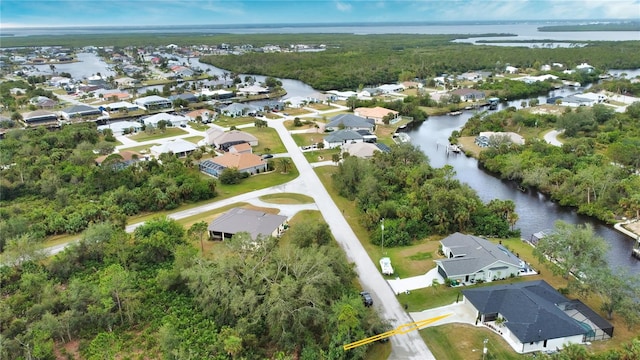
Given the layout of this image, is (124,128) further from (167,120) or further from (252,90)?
(252,90)

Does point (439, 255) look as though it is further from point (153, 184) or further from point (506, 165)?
point (153, 184)

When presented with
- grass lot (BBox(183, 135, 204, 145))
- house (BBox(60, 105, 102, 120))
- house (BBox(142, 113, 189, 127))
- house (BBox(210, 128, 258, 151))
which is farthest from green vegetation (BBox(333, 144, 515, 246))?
house (BBox(60, 105, 102, 120))

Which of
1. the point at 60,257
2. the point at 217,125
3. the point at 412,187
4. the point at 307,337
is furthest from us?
the point at 217,125

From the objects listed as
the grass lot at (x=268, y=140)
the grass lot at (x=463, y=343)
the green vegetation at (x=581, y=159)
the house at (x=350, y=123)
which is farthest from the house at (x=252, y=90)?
the grass lot at (x=463, y=343)

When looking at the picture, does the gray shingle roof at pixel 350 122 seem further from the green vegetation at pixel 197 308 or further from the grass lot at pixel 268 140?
the green vegetation at pixel 197 308

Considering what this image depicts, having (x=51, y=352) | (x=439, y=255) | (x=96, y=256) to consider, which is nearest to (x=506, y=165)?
(x=439, y=255)

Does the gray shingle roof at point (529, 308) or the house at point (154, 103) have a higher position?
the house at point (154, 103)
